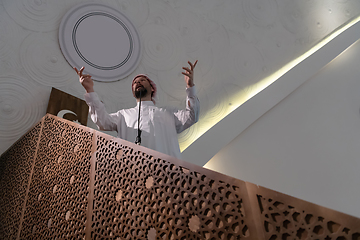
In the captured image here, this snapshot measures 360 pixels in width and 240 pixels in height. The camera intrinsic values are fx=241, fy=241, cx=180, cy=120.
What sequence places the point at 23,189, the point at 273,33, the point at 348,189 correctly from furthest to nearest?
the point at 273,33 < the point at 348,189 < the point at 23,189

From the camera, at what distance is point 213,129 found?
351 centimetres

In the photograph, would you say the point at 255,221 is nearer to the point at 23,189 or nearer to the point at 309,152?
the point at 23,189

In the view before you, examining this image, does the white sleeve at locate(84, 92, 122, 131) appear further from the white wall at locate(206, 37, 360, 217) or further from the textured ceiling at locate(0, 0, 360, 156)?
the white wall at locate(206, 37, 360, 217)

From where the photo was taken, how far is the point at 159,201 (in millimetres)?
1033

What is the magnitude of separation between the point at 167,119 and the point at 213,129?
5.06 feet

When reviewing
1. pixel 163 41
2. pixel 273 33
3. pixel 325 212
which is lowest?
pixel 325 212

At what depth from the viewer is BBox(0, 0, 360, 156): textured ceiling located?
2.53 m

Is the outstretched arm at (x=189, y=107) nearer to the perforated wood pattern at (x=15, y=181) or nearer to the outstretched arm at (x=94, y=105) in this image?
the outstretched arm at (x=94, y=105)

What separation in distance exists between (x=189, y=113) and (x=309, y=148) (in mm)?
2473

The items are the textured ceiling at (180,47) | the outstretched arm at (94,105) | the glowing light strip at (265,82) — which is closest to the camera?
the outstretched arm at (94,105)

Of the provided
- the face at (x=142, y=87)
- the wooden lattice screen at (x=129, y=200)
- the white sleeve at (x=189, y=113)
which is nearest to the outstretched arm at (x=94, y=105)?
the wooden lattice screen at (x=129, y=200)

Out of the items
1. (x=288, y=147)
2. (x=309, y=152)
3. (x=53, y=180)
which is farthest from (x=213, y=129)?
(x=53, y=180)

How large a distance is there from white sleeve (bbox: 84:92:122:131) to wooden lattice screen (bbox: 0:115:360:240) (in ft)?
0.83

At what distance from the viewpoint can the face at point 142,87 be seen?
7.25ft
